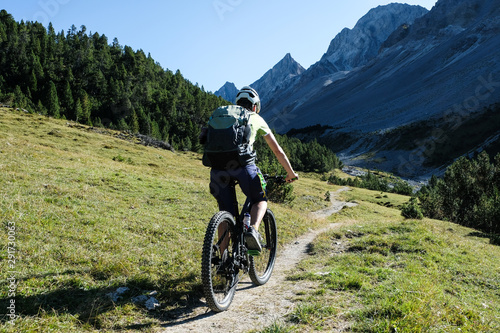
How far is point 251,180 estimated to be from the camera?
18.2 ft

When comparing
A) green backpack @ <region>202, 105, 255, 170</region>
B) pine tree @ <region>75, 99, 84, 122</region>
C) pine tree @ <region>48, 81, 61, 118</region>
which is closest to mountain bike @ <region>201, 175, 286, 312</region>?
green backpack @ <region>202, 105, 255, 170</region>

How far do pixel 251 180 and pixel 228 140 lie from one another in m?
0.95

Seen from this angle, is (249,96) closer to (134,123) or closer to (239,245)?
(239,245)

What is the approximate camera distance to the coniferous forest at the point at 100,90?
106 metres

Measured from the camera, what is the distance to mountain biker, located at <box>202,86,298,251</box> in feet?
17.7

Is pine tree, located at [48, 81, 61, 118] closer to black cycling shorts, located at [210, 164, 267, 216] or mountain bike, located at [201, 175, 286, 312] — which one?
black cycling shorts, located at [210, 164, 267, 216]

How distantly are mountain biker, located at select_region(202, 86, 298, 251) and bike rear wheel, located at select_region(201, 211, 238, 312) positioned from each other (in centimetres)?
38

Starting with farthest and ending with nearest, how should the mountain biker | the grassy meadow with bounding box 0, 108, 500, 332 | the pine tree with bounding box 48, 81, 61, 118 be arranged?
1. the pine tree with bounding box 48, 81, 61, 118
2. the mountain biker
3. the grassy meadow with bounding box 0, 108, 500, 332

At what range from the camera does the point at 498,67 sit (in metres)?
186

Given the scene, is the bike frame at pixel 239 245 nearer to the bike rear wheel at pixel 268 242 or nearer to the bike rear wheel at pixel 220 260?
the bike rear wheel at pixel 220 260

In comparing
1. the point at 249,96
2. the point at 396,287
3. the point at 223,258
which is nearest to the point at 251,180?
the point at 223,258

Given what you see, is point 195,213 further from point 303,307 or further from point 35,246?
point 303,307

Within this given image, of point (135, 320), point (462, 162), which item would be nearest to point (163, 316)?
point (135, 320)

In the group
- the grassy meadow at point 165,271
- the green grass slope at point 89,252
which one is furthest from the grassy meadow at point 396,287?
the green grass slope at point 89,252
